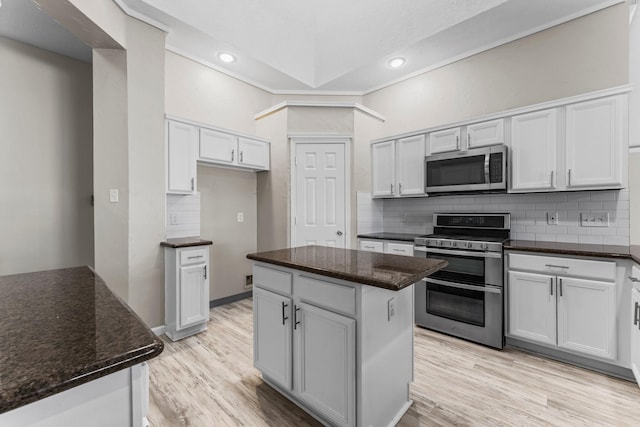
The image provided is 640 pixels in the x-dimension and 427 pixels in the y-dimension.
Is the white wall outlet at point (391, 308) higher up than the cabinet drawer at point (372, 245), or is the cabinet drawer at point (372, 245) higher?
the cabinet drawer at point (372, 245)

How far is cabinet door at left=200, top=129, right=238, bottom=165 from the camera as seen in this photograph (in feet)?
11.3

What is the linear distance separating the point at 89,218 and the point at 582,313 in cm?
518

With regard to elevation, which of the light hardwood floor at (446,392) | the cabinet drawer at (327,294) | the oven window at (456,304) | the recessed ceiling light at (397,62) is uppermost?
the recessed ceiling light at (397,62)

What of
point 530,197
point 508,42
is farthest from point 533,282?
point 508,42

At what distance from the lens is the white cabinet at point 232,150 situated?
11.4ft

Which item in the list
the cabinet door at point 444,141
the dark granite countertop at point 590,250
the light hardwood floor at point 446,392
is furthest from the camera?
the cabinet door at point 444,141

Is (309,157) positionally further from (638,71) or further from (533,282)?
(638,71)

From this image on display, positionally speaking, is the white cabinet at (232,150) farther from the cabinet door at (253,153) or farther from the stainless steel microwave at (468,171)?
the stainless steel microwave at (468,171)

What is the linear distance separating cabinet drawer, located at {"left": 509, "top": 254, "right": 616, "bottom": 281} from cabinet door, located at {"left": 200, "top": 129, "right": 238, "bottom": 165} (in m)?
3.28

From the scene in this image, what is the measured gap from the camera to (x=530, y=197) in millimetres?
3070

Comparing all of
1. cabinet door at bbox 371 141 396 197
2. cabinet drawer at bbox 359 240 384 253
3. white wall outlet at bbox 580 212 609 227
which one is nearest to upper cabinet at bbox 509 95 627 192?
white wall outlet at bbox 580 212 609 227

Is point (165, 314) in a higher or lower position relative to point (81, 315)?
lower

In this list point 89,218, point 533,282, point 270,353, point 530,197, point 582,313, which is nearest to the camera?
point 270,353

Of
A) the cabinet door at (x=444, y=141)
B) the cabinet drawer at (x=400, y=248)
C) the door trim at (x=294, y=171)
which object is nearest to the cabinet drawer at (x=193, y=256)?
the door trim at (x=294, y=171)
